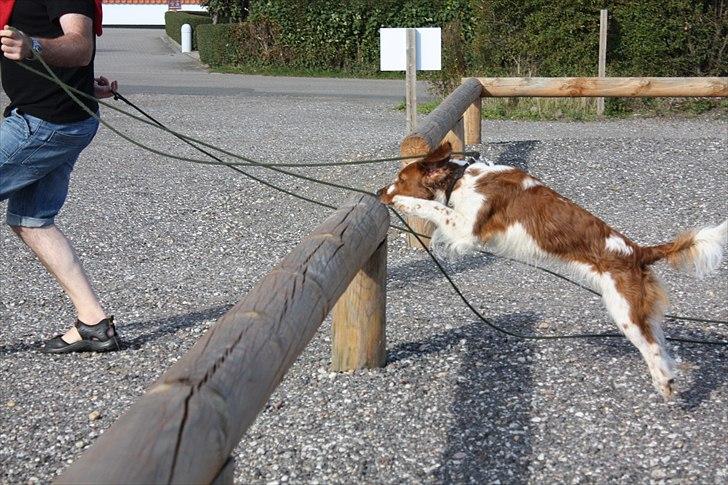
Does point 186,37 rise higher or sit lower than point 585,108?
higher

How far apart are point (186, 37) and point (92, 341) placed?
29.7 m

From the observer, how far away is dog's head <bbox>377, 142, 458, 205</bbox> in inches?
231

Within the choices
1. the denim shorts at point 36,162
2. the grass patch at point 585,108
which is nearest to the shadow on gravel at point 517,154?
the grass patch at point 585,108

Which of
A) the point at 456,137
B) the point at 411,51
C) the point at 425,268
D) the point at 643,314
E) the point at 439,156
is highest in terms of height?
the point at 411,51

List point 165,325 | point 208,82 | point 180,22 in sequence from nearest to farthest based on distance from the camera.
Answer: point 165,325 < point 208,82 < point 180,22

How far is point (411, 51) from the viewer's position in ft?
33.2

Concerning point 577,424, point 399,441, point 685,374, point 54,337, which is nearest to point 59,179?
point 54,337

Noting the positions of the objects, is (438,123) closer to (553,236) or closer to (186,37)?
(553,236)

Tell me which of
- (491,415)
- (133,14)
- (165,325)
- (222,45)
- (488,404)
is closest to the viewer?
(491,415)

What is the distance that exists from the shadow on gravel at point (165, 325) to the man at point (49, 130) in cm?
24

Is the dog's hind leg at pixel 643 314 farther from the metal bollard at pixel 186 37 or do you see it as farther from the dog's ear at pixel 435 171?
the metal bollard at pixel 186 37

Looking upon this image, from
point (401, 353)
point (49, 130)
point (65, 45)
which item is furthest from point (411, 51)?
point (65, 45)

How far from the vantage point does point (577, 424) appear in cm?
492

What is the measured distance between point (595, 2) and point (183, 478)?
1731 cm
